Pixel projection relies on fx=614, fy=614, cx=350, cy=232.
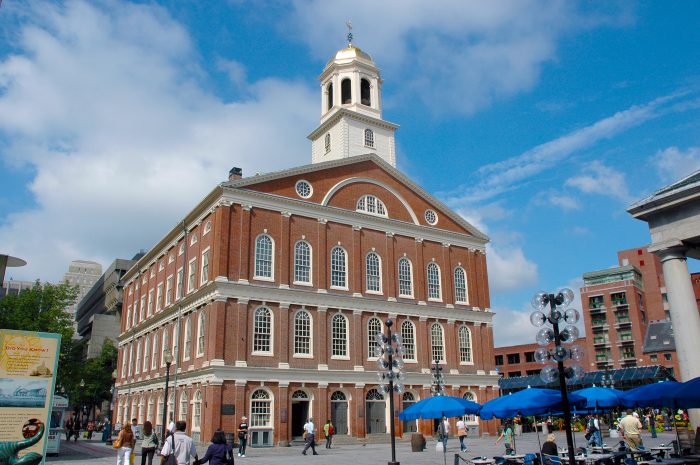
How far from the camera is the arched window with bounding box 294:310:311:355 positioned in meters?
39.8

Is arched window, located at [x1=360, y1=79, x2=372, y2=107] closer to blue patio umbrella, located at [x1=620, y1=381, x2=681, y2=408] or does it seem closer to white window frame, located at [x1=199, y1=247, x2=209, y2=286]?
white window frame, located at [x1=199, y1=247, x2=209, y2=286]

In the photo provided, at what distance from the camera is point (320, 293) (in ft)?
135

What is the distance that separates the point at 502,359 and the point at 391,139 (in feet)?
226

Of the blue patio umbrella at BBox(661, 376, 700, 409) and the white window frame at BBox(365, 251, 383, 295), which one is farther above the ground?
the white window frame at BBox(365, 251, 383, 295)

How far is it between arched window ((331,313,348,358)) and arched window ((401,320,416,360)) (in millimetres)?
4973

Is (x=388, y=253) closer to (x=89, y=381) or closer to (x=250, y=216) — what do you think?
(x=250, y=216)

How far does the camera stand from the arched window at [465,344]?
4794 cm

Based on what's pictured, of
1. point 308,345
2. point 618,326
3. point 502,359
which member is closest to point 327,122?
point 308,345

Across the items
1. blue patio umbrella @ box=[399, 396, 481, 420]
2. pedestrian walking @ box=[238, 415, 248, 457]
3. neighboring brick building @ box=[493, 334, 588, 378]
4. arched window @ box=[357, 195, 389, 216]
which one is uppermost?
arched window @ box=[357, 195, 389, 216]

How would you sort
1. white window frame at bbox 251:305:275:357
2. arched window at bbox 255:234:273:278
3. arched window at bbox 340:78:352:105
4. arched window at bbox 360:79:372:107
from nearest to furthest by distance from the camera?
white window frame at bbox 251:305:275:357 → arched window at bbox 255:234:273:278 → arched window at bbox 340:78:352:105 → arched window at bbox 360:79:372:107

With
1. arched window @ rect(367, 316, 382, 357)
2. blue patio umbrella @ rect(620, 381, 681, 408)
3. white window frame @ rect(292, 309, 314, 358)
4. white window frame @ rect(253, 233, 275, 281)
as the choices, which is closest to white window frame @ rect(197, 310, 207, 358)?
white window frame @ rect(253, 233, 275, 281)

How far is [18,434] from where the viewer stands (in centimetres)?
1212

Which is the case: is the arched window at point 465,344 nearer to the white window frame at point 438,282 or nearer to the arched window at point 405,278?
the white window frame at point 438,282

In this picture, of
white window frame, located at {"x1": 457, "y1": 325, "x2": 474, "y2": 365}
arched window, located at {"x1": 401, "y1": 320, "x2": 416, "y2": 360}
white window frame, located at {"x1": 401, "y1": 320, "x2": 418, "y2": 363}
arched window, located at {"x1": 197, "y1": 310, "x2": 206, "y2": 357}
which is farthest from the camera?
white window frame, located at {"x1": 457, "y1": 325, "x2": 474, "y2": 365}
